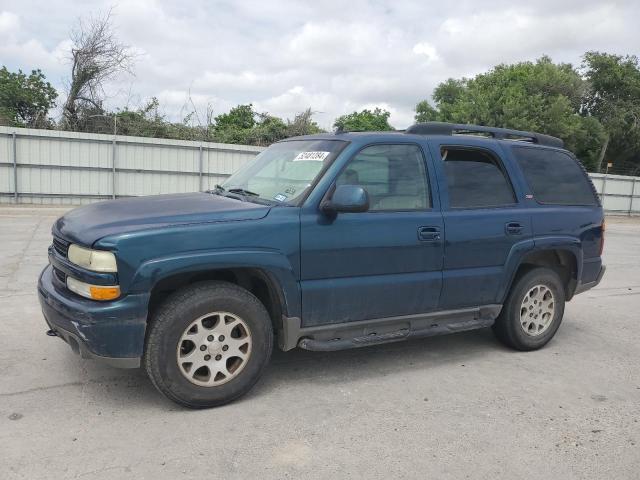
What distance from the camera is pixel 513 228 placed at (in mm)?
4629

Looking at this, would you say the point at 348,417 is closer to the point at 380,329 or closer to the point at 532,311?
the point at 380,329

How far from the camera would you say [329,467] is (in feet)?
9.64

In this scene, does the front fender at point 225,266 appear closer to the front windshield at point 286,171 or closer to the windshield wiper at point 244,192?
the front windshield at point 286,171

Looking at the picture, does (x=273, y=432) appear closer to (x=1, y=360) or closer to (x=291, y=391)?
(x=291, y=391)

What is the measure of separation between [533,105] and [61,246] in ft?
107

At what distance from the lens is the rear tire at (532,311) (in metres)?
4.84

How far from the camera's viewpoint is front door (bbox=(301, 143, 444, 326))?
3768mm

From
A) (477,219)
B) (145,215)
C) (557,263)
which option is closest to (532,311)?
(557,263)

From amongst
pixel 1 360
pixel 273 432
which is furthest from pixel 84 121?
pixel 273 432

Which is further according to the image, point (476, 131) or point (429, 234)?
point (476, 131)

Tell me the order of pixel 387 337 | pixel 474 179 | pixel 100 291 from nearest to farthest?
1. pixel 100 291
2. pixel 387 337
3. pixel 474 179

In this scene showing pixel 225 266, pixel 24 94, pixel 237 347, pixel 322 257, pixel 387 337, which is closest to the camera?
pixel 225 266

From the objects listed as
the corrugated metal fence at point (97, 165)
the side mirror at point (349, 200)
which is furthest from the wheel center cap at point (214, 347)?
the corrugated metal fence at point (97, 165)

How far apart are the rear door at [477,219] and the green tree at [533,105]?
27.2 meters
